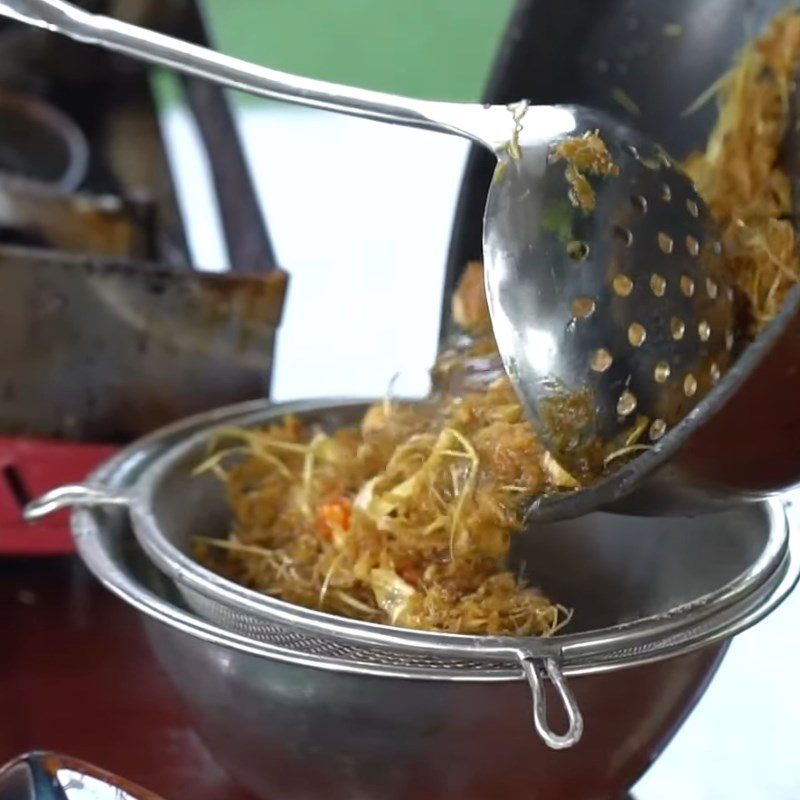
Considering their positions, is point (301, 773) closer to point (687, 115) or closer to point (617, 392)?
point (617, 392)

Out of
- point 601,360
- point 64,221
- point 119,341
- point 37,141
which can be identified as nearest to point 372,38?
point 37,141

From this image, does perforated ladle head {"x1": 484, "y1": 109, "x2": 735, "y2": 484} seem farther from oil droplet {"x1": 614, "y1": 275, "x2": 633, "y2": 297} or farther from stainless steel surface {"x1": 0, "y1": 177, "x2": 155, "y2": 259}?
stainless steel surface {"x1": 0, "y1": 177, "x2": 155, "y2": 259}

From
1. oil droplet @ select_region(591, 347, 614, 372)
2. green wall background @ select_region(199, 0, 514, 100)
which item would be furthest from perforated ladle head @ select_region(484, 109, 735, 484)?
green wall background @ select_region(199, 0, 514, 100)

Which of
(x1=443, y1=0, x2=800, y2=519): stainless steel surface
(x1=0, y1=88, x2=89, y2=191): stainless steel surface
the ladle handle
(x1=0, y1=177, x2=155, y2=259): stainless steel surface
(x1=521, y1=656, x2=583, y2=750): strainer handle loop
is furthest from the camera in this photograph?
(x1=0, y1=88, x2=89, y2=191): stainless steel surface

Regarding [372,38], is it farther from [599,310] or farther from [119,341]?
[599,310]

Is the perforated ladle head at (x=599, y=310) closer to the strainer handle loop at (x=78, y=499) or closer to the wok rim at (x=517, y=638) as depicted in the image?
the wok rim at (x=517, y=638)

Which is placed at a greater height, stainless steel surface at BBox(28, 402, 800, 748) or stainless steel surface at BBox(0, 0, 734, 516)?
stainless steel surface at BBox(0, 0, 734, 516)

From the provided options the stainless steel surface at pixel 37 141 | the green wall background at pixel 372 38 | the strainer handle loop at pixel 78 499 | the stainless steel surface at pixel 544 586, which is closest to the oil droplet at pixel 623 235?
the stainless steel surface at pixel 544 586
